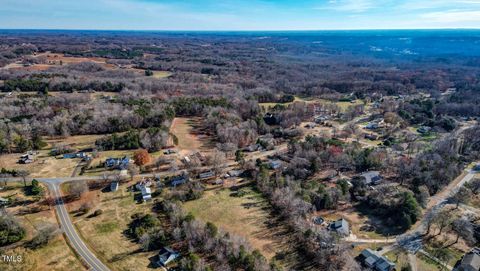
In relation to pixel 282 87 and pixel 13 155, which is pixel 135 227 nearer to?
pixel 13 155

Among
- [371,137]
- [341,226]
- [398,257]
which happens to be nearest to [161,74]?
[371,137]

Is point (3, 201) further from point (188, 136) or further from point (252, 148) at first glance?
point (252, 148)

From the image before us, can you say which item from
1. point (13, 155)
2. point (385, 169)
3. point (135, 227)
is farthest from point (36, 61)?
point (385, 169)

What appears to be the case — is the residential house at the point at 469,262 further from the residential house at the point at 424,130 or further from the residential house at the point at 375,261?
the residential house at the point at 424,130

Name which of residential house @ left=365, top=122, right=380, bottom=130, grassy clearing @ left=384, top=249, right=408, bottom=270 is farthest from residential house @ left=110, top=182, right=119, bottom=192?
residential house @ left=365, top=122, right=380, bottom=130

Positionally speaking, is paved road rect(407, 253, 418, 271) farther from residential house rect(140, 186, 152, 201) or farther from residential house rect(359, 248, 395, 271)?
residential house rect(140, 186, 152, 201)
